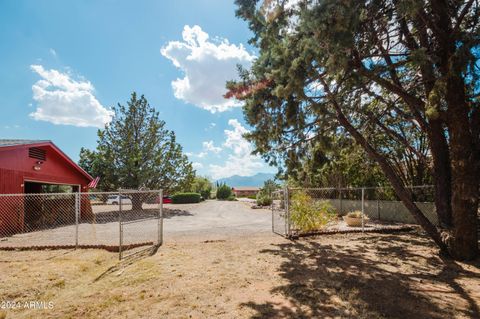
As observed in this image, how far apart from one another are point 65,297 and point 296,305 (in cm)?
384

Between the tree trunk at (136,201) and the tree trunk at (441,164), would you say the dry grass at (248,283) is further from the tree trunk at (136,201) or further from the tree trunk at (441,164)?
the tree trunk at (136,201)

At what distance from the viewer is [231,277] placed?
5.32 meters

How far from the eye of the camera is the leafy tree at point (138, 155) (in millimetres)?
19531

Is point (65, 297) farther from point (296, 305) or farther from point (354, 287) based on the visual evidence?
point (354, 287)

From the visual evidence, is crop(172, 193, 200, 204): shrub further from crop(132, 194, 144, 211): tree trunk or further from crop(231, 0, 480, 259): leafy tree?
crop(231, 0, 480, 259): leafy tree

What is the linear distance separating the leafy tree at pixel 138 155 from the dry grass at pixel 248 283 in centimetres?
1210

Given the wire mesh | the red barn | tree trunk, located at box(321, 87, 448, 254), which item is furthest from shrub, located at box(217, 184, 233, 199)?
tree trunk, located at box(321, 87, 448, 254)

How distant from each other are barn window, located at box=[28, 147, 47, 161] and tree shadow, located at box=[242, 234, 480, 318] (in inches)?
459

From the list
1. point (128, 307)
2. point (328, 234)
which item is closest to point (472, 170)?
point (328, 234)

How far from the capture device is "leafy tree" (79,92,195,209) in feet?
64.1

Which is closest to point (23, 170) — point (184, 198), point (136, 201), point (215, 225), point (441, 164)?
point (215, 225)

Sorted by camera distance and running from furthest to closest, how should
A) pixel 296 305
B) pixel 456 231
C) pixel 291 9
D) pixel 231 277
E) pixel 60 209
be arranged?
pixel 60 209, pixel 456 231, pixel 291 9, pixel 231 277, pixel 296 305

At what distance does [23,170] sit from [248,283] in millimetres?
11899

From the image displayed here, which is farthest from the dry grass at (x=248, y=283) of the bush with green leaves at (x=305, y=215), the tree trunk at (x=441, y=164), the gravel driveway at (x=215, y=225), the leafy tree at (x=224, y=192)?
the leafy tree at (x=224, y=192)
